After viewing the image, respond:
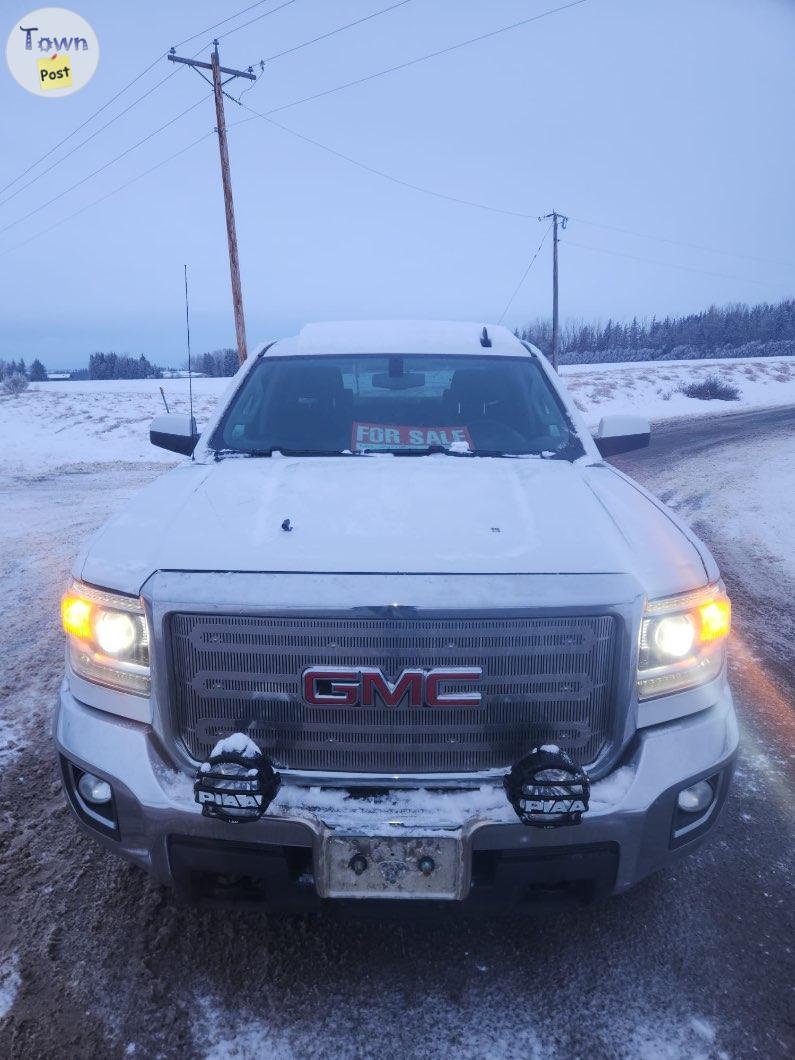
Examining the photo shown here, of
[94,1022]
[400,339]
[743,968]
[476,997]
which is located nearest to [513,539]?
[476,997]

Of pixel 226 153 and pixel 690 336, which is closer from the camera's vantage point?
pixel 226 153

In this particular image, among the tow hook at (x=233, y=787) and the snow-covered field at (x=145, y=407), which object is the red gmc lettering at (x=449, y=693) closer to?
the tow hook at (x=233, y=787)

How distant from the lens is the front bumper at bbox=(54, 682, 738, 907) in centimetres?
180

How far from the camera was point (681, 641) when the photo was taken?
2021mm

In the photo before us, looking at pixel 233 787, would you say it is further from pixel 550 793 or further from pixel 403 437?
pixel 403 437

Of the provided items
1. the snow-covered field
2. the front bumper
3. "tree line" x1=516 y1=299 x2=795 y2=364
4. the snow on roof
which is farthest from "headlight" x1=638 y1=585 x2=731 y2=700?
"tree line" x1=516 y1=299 x2=795 y2=364

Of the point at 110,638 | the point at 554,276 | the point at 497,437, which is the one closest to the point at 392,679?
the point at 110,638

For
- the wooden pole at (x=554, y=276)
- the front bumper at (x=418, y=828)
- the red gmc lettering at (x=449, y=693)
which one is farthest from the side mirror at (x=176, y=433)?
the wooden pole at (x=554, y=276)

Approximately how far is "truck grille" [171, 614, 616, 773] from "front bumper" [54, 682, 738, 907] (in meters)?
0.10

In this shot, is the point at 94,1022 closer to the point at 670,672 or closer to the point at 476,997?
the point at 476,997

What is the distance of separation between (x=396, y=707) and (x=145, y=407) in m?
26.9

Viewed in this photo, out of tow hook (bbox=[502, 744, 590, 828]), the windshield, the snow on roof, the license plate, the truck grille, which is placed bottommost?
the license plate

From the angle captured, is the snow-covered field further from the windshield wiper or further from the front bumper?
the front bumper

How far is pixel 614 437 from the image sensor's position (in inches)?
146
